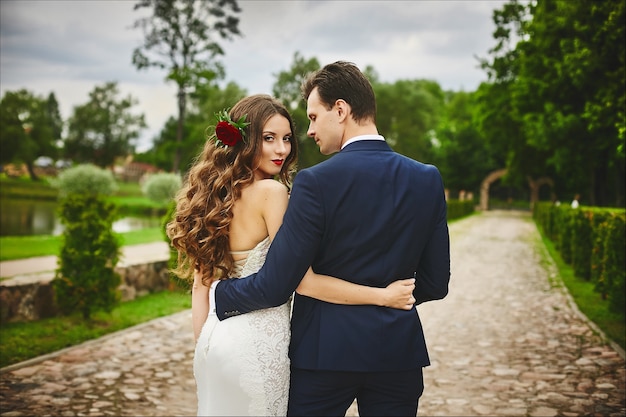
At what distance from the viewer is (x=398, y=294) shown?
2.26 m

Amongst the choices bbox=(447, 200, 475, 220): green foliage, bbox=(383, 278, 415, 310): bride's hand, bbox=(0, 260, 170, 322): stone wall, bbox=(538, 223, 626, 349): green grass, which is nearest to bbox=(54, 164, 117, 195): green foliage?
bbox=(447, 200, 475, 220): green foliage

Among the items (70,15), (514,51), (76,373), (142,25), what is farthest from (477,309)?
(142,25)

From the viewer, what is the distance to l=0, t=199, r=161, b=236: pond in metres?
18.2

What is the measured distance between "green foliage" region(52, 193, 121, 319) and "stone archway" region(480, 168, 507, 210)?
51042 millimetres

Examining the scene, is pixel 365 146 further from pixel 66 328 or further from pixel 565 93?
pixel 565 93

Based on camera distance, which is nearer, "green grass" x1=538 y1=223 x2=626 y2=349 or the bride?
the bride

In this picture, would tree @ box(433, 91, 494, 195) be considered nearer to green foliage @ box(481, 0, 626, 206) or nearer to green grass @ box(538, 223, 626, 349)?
green foliage @ box(481, 0, 626, 206)

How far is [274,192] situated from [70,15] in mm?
12219

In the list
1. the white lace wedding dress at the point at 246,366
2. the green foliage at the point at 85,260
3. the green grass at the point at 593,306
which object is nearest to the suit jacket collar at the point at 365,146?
the white lace wedding dress at the point at 246,366

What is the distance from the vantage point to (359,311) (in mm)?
2264

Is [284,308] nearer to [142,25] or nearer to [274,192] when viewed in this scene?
[274,192]

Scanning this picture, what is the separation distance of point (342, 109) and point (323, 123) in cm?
9

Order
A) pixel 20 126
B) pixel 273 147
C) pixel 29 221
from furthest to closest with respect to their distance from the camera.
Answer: pixel 29 221 → pixel 20 126 → pixel 273 147

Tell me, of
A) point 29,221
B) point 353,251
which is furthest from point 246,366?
point 29,221
